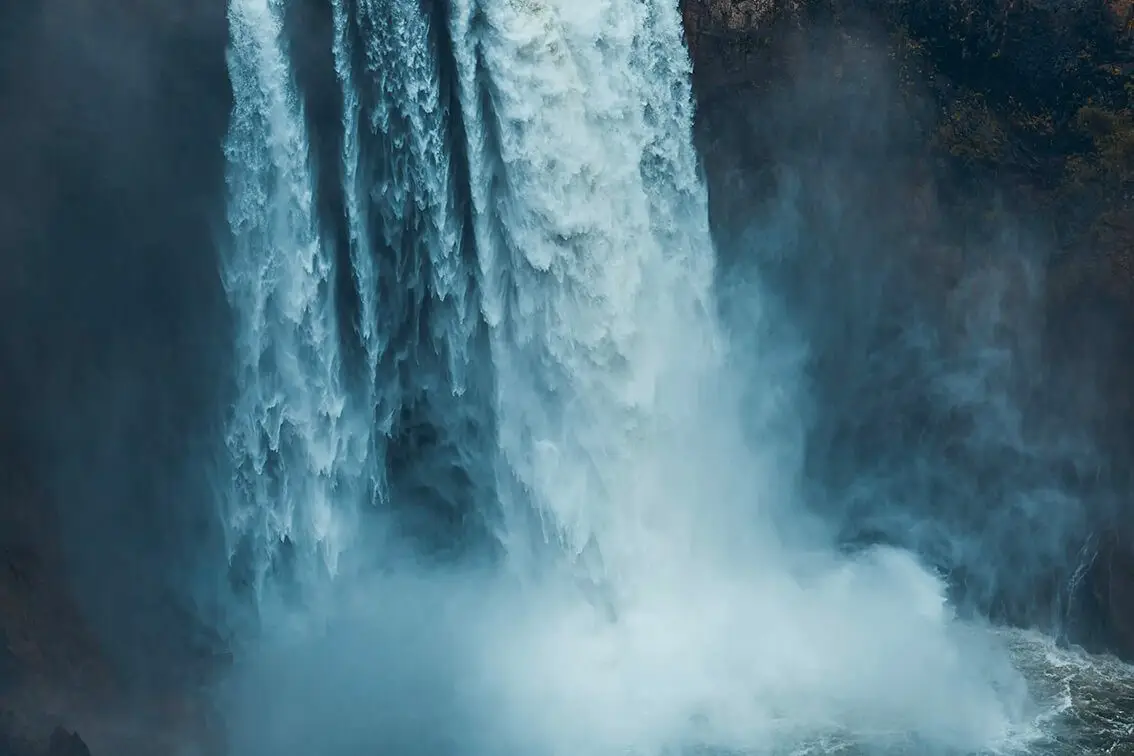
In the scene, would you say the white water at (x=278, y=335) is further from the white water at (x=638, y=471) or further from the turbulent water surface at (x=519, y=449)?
the white water at (x=638, y=471)

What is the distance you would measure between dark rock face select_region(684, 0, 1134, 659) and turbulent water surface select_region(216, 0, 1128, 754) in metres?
1.12

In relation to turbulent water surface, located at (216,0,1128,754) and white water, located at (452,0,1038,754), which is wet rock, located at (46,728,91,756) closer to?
turbulent water surface, located at (216,0,1128,754)

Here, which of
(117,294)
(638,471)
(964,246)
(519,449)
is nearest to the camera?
(117,294)

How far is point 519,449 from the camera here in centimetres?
2614

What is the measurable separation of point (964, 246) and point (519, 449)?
31.8ft

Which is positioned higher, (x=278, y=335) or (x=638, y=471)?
(x=278, y=335)

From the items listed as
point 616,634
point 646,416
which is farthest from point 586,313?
point 616,634

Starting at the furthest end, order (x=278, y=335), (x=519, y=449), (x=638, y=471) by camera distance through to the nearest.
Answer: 1. (x=638, y=471)
2. (x=519, y=449)
3. (x=278, y=335)

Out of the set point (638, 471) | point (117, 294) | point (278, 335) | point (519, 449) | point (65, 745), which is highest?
point (117, 294)

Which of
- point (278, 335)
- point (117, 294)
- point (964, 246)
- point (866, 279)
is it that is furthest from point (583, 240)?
point (117, 294)

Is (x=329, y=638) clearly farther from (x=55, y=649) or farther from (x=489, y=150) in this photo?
(x=489, y=150)

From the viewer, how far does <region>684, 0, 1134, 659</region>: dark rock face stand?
27.0 metres

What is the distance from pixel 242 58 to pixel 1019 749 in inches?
669

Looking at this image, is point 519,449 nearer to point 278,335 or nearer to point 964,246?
point 278,335
